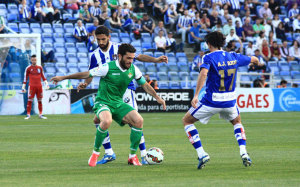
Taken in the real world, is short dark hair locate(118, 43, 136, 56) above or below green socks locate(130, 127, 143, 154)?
above

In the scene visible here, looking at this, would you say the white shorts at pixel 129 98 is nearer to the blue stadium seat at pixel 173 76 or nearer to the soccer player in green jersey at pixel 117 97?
the soccer player in green jersey at pixel 117 97

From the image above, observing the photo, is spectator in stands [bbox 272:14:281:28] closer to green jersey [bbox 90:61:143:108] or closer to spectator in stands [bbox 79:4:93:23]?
spectator in stands [bbox 79:4:93:23]

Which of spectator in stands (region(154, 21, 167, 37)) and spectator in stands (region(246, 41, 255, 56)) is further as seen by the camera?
spectator in stands (region(246, 41, 255, 56))

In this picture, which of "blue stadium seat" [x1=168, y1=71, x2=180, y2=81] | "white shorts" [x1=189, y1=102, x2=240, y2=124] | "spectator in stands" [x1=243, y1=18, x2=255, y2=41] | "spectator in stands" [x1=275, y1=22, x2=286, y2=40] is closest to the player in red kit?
"blue stadium seat" [x1=168, y1=71, x2=180, y2=81]

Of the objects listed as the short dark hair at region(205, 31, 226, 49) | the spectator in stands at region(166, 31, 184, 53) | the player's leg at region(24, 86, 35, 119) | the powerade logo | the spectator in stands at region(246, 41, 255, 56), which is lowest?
the powerade logo

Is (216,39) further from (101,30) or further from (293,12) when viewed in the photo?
(293,12)

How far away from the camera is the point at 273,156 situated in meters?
11.8

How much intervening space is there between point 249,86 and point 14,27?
454 inches

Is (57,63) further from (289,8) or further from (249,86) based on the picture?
(289,8)

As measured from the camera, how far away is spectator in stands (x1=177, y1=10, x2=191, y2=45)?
34656mm

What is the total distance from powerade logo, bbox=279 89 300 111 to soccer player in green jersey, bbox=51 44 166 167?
21612 millimetres

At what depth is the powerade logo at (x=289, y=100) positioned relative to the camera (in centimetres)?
3139

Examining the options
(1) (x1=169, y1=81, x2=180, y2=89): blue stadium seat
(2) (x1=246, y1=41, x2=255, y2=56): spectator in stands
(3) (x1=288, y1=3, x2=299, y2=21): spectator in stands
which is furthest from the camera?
(3) (x1=288, y1=3, x2=299, y2=21): spectator in stands

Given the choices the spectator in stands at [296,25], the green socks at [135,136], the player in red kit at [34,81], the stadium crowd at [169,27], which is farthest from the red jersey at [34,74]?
the spectator in stands at [296,25]
